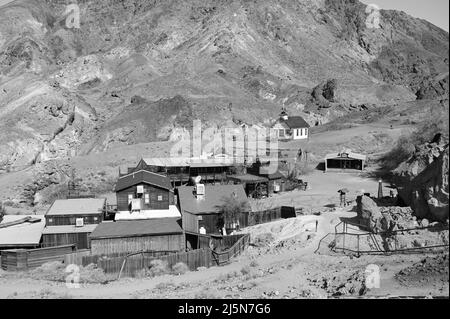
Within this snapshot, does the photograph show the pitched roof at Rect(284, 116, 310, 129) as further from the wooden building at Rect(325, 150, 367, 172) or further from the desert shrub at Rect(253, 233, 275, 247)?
the desert shrub at Rect(253, 233, 275, 247)

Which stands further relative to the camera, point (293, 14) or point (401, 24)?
point (401, 24)

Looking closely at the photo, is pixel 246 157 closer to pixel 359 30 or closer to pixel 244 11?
pixel 244 11

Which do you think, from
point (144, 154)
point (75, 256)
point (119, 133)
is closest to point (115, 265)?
point (75, 256)

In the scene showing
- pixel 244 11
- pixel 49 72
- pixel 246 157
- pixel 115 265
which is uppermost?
pixel 244 11

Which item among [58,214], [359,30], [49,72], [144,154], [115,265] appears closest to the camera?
[115,265]

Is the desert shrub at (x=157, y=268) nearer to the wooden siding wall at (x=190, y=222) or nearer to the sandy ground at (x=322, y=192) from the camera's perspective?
the wooden siding wall at (x=190, y=222)

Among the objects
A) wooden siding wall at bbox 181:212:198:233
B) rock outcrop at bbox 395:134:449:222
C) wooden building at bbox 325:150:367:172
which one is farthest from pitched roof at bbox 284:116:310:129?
rock outcrop at bbox 395:134:449:222

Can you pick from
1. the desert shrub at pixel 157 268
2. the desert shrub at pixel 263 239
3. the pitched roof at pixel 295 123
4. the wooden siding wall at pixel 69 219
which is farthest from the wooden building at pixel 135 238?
the pitched roof at pixel 295 123

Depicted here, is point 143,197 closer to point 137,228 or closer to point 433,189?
point 137,228
